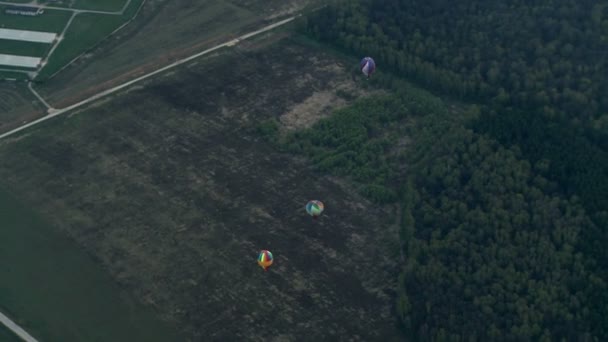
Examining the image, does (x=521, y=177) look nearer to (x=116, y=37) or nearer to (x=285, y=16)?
(x=285, y=16)

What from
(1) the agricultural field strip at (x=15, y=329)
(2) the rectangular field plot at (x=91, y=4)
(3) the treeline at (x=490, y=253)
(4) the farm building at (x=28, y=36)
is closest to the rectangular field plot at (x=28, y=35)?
(4) the farm building at (x=28, y=36)

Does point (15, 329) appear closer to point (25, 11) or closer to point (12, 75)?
point (12, 75)

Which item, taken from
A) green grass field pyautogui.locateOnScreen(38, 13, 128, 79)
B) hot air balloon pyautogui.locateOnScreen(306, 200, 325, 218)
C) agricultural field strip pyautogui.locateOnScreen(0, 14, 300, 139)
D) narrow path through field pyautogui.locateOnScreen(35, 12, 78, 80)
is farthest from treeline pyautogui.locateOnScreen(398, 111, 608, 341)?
narrow path through field pyautogui.locateOnScreen(35, 12, 78, 80)

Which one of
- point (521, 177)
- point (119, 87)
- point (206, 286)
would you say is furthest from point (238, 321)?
point (119, 87)

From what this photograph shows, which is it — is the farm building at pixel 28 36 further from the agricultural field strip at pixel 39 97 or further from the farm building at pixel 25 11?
the agricultural field strip at pixel 39 97

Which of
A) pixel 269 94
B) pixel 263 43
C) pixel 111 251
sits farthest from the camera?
pixel 263 43

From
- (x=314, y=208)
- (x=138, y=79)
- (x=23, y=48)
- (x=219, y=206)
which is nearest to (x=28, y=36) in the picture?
(x=23, y=48)

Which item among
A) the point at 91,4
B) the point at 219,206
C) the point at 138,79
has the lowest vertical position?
the point at 219,206
